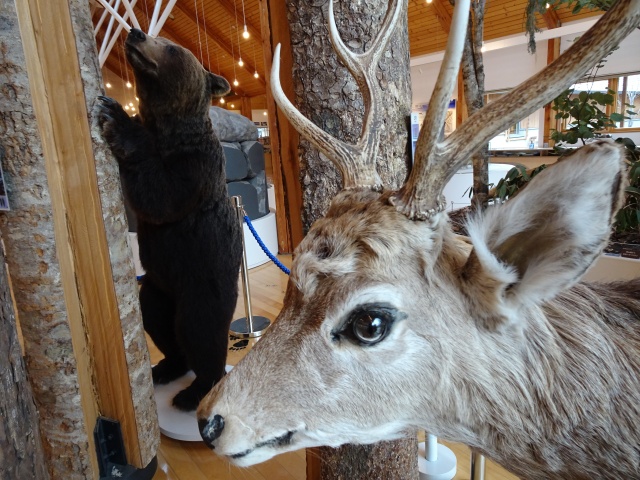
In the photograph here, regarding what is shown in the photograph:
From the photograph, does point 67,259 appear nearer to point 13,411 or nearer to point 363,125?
point 13,411

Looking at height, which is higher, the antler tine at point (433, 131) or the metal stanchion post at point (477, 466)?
the antler tine at point (433, 131)

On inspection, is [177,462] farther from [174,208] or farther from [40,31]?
[40,31]

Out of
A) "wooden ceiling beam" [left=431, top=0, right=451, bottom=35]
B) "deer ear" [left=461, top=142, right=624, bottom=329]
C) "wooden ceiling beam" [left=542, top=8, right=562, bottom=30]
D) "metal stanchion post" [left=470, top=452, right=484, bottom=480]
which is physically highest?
"wooden ceiling beam" [left=431, top=0, right=451, bottom=35]

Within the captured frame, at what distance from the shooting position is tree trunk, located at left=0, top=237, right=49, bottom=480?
125 cm

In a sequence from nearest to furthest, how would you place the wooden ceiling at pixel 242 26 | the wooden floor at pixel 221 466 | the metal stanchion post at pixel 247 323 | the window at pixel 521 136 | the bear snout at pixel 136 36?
the bear snout at pixel 136 36 < the wooden floor at pixel 221 466 < the metal stanchion post at pixel 247 323 < the wooden ceiling at pixel 242 26 < the window at pixel 521 136

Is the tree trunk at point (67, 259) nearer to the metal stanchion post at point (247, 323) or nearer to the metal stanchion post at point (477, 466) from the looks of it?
the metal stanchion post at point (477, 466)

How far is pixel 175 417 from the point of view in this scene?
2.44 metres

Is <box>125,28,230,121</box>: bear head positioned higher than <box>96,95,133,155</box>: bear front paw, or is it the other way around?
<box>125,28,230,121</box>: bear head

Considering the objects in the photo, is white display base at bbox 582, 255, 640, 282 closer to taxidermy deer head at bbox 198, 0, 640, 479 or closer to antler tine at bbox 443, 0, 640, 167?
taxidermy deer head at bbox 198, 0, 640, 479

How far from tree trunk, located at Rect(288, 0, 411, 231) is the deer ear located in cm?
84

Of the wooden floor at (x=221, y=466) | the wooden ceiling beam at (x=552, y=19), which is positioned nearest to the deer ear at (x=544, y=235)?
the wooden floor at (x=221, y=466)

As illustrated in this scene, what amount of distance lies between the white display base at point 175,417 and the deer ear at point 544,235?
178 centimetres

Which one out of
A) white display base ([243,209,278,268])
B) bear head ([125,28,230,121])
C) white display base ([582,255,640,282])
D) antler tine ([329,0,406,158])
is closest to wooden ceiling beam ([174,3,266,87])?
white display base ([243,209,278,268])

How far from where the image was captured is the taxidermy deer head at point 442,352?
34.2 inches
